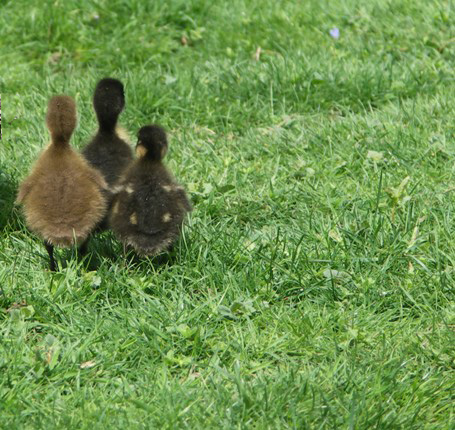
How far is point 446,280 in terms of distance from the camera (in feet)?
17.3

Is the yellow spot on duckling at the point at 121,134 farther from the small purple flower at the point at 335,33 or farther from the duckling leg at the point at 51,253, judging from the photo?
the small purple flower at the point at 335,33

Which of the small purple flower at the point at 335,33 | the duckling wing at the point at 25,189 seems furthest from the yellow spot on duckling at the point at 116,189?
the small purple flower at the point at 335,33

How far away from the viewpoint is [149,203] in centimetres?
538

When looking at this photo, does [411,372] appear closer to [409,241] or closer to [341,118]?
[409,241]

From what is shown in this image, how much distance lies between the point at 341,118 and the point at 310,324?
116 inches

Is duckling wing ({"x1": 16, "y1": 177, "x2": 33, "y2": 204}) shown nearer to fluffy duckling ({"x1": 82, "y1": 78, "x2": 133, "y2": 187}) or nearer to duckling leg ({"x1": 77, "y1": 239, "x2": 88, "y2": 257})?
duckling leg ({"x1": 77, "y1": 239, "x2": 88, "y2": 257})

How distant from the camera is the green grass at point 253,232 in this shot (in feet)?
14.4

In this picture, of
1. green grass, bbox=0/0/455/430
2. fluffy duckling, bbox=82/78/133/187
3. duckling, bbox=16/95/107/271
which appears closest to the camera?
green grass, bbox=0/0/455/430

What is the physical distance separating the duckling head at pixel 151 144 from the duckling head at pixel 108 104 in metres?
0.49

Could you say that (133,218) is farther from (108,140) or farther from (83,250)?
(108,140)

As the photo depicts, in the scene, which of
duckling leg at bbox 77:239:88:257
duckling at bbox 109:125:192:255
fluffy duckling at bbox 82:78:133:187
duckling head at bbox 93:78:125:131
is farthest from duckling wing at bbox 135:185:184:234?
duckling head at bbox 93:78:125:131

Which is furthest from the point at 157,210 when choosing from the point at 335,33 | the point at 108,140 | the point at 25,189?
the point at 335,33

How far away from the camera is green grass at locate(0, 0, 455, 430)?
14.4 feet

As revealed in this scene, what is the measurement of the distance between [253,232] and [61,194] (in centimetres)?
142
